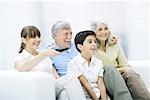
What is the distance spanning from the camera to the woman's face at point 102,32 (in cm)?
253

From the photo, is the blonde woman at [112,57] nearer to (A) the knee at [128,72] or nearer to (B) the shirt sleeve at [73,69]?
(A) the knee at [128,72]

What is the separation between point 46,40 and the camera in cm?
318

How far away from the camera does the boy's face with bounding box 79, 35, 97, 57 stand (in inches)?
88.7

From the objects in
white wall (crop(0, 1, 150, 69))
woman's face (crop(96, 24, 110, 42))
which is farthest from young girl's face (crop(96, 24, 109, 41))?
white wall (crop(0, 1, 150, 69))

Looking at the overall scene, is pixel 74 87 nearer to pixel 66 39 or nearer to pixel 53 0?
pixel 66 39

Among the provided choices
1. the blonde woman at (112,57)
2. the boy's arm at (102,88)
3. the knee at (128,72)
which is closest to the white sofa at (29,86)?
the boy's arm at (102,88)

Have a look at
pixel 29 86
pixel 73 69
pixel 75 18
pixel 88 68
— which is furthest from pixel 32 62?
pixel 75 18

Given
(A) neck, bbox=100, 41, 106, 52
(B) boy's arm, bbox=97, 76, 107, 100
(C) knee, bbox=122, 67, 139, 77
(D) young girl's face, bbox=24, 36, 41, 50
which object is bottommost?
(B) boy's arm, bbox=97, 76, 107, 100

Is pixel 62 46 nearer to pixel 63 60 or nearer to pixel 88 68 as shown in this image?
pixel 63 60

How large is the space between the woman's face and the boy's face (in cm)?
26

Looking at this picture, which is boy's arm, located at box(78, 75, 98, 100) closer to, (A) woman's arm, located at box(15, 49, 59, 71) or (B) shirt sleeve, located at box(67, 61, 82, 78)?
(B) shirt sleeve, located at box(67, 61, 82, 78)

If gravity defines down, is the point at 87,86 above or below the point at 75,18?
below

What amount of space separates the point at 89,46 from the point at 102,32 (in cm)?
32

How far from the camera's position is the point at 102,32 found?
2523 millimetres
